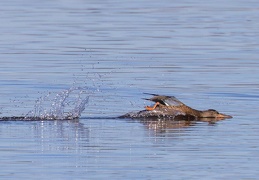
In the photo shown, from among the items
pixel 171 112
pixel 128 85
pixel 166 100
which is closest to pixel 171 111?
pixel 171 112

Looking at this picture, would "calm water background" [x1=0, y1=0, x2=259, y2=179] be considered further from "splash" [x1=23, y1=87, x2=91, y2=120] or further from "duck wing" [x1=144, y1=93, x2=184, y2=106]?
"duck wing" [x1=144, y1=93, x2=184, y2=106]

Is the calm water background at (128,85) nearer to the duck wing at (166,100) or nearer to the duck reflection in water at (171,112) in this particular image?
the duck reflection in water at (171,112)

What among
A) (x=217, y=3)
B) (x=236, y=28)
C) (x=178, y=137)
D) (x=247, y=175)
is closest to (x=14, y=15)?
(x=236, y=28)

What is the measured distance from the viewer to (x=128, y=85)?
66.0 ft

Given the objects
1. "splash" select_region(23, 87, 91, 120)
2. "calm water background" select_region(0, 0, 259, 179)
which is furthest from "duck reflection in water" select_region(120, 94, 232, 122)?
"splash" select_region(23, 87, 91, 120)

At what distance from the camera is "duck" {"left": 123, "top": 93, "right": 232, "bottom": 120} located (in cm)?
1697

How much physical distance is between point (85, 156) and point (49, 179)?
4.93 feet

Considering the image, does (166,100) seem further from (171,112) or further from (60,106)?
(60,106)

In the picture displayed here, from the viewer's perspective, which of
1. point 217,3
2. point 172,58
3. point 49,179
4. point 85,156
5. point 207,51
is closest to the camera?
point 49,179

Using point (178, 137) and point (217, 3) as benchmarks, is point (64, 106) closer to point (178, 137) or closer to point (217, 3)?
point (178, 137)

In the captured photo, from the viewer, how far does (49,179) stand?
1202cm

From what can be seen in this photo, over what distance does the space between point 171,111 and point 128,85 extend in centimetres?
287

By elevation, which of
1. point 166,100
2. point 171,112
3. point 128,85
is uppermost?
point 128,85

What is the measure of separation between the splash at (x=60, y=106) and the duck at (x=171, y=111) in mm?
732
